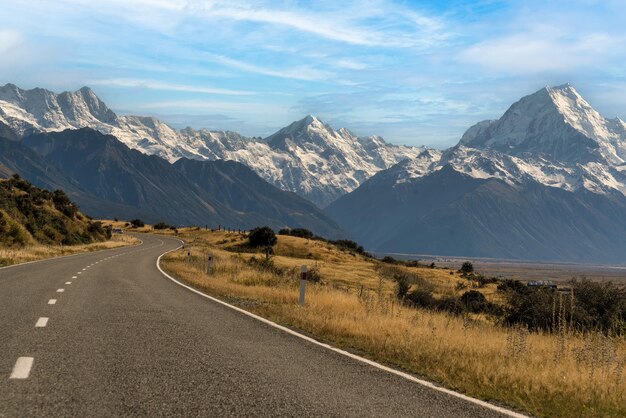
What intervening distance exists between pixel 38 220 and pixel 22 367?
5971 cm

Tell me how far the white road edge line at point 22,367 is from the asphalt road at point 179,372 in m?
0.01

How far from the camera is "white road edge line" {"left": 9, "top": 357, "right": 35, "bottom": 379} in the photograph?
8.30m

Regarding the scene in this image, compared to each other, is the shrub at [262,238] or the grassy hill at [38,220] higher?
the grassy hill at [38,220]

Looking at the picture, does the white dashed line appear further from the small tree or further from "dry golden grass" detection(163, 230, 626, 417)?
the small tree

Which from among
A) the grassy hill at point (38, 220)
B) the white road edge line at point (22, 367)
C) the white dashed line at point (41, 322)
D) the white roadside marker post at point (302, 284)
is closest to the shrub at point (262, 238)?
the grassy hill at point (38, 220)

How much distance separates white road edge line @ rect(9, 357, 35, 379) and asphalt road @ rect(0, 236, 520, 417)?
1 cm

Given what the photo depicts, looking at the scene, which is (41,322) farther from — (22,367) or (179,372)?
(179,372)

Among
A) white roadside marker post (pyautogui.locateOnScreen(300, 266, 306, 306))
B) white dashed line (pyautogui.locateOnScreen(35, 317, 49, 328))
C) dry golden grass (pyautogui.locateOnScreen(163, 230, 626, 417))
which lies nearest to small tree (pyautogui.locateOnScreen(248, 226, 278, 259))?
dry golden grass (pyautogui.locateOnScreen(163, 230, 626, 417))

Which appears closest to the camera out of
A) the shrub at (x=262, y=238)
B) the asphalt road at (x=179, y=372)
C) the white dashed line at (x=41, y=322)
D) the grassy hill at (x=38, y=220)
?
the asphalt road at (x=179, y=372)

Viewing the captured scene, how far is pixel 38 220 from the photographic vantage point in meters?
64.5

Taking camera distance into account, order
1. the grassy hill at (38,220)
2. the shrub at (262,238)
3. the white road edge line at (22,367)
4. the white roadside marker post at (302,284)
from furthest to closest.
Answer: the shrub at (262,238), the grassy hill at (38,220), the white roadside marker post at (302,284), the white road edge line at (22,367)

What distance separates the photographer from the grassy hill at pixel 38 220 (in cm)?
5416

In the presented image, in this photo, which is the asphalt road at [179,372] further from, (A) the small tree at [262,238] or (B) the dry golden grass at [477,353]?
(A) the small tree at [262,238]

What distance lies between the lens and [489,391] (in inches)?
355
